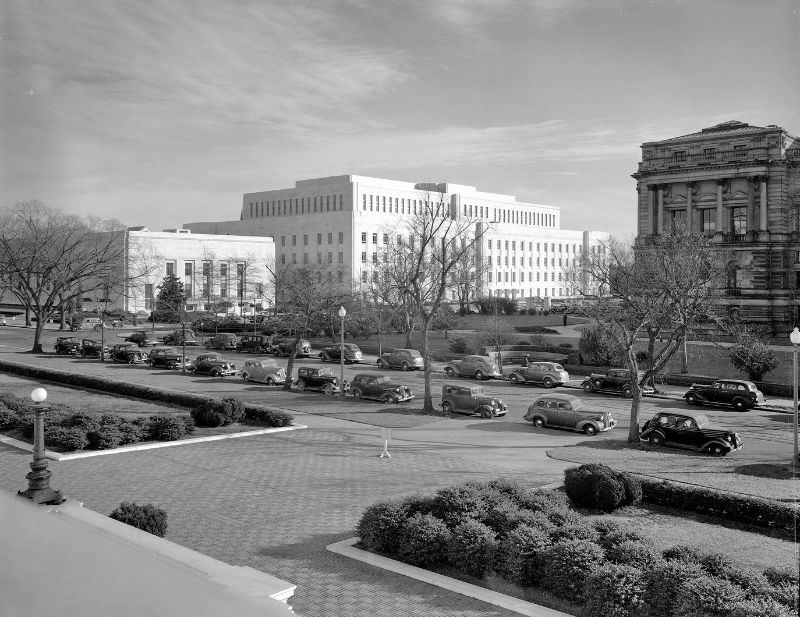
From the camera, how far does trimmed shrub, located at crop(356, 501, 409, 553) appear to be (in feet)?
33.0

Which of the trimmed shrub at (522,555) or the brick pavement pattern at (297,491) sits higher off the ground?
the trimmed shrub at (522,555)

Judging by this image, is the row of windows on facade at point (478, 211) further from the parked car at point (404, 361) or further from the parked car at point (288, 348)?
the parked car at point (404, 361)

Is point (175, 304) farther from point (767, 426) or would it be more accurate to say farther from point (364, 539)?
point (364, 539)

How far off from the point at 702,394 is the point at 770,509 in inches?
660

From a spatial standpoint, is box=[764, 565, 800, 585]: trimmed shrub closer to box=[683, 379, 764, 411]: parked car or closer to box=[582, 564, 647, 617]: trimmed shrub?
box=[582, 564, 647, 617]: trimmed shrub

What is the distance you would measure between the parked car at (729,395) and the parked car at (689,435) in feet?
24.8

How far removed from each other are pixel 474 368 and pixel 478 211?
52.8m

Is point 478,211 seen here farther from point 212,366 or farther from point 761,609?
point 761,609

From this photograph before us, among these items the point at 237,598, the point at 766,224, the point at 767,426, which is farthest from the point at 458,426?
the point at 766,224

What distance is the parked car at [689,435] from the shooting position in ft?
63.5

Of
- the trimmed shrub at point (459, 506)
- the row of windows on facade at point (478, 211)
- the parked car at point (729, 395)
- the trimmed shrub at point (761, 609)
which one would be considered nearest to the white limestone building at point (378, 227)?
the row of windows on facade at point (478, 211)

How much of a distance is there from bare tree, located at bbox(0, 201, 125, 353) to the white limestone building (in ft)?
128

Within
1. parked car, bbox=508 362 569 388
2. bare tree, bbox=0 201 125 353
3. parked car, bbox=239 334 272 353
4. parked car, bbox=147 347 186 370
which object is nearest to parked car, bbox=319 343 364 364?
parked car, bbox=239 334 272 353

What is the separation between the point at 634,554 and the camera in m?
8.65
